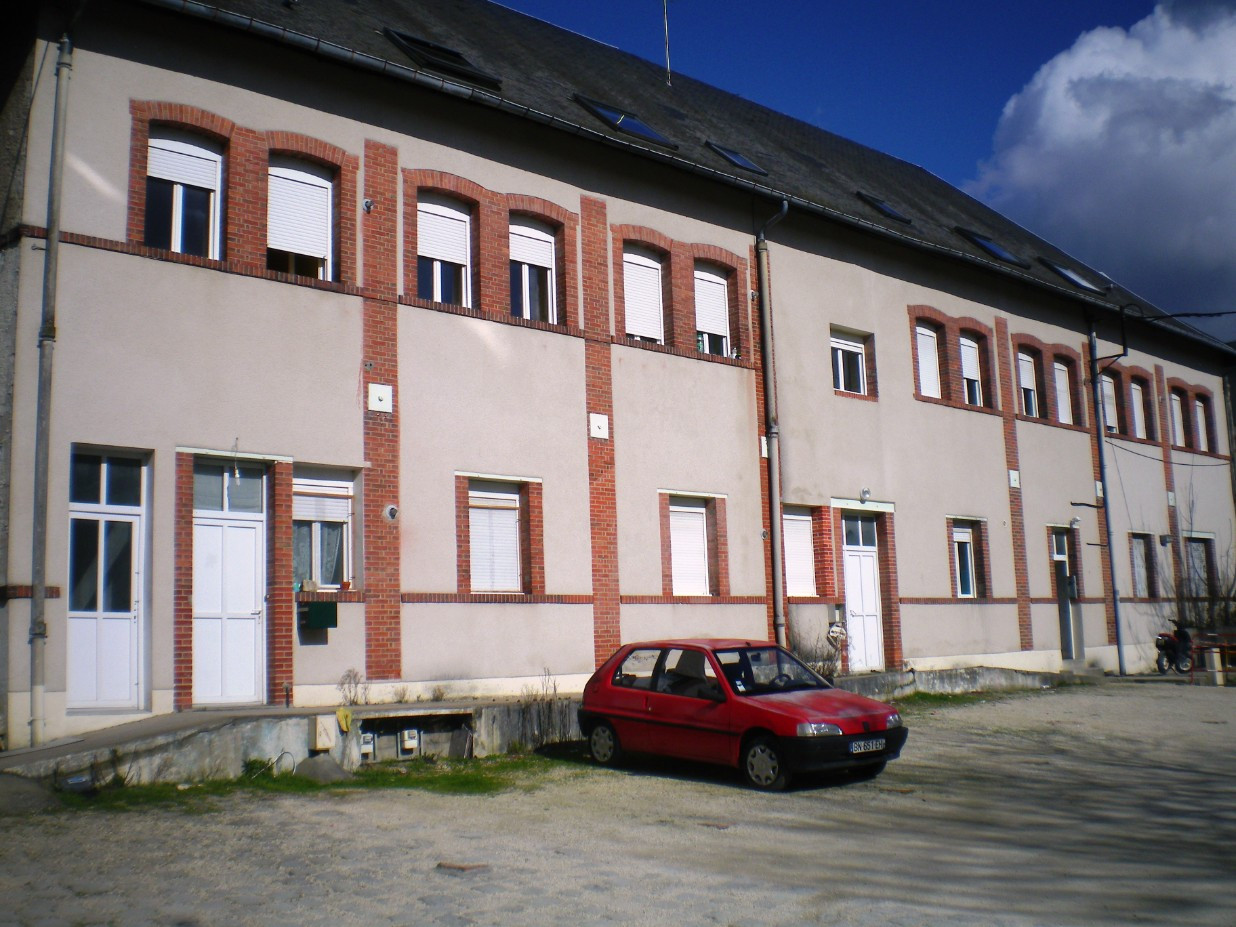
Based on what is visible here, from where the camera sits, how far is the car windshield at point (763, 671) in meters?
11.8

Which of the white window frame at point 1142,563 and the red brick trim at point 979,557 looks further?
the white window frame at point 1142,563

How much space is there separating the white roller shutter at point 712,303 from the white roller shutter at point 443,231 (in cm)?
419

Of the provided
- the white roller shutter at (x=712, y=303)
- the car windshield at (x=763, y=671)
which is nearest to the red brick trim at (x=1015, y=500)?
the white roller shutter at (x=712, y=303)

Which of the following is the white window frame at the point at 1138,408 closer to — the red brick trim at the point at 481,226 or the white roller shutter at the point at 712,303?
the white roller shutter at the point at 712,303

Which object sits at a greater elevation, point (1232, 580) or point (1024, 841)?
point (1232, 580)

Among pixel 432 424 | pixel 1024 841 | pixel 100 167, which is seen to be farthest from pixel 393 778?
pixel 100 167

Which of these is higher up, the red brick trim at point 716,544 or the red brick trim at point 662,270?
the red brick trim at point 662,270

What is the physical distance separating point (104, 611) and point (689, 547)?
829 centimetres

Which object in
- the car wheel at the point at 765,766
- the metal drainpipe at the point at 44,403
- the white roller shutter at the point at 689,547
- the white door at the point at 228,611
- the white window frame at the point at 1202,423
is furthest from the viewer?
the white window frame at the point at 1202,423

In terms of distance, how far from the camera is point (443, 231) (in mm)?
15602

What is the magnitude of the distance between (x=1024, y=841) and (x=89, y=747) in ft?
24.8

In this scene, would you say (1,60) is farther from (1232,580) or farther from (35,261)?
(1232,580)

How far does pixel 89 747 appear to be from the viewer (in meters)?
10.3

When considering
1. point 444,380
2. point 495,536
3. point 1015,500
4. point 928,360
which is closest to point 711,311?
point 444,380
